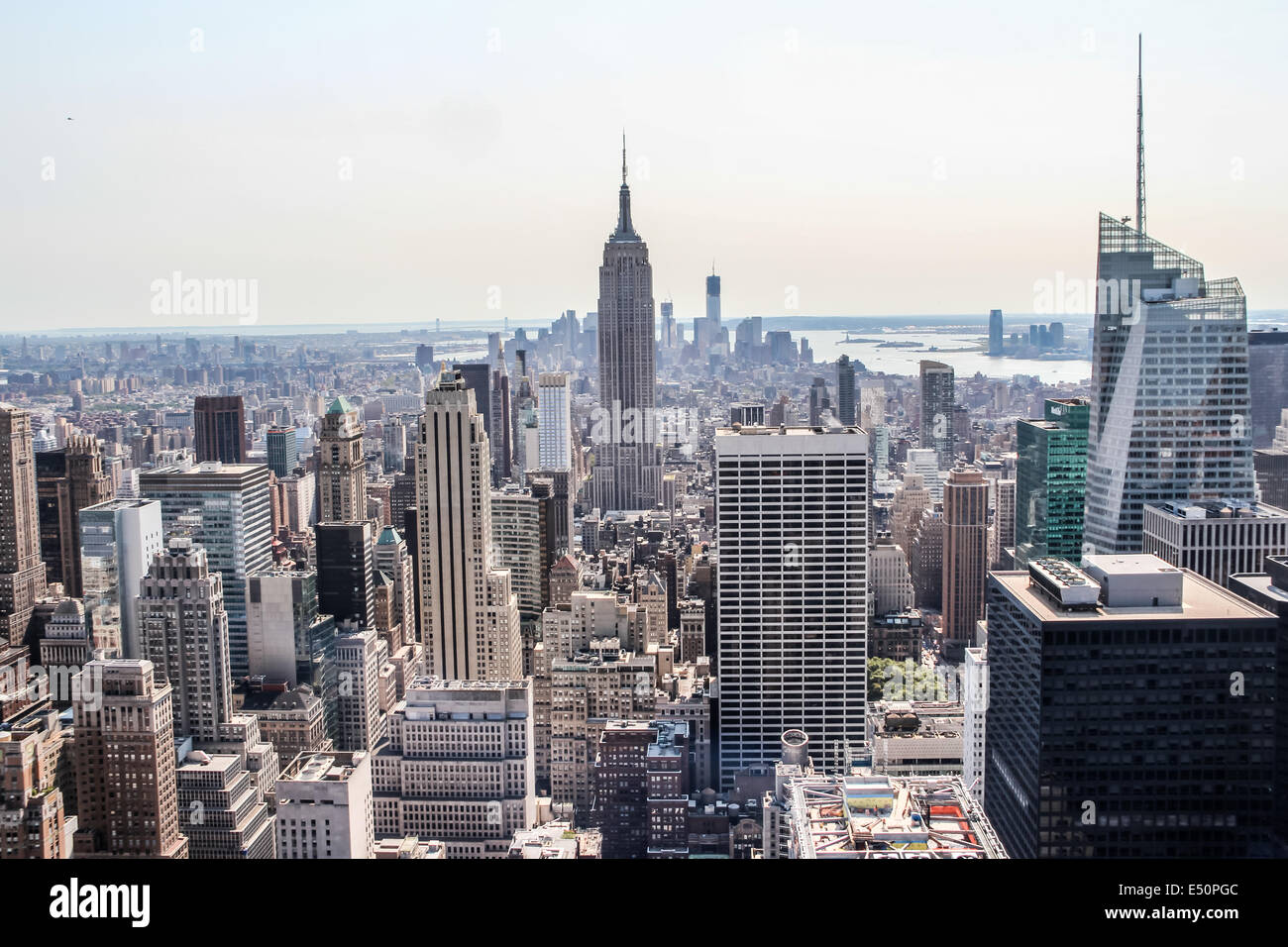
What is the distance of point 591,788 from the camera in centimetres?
814

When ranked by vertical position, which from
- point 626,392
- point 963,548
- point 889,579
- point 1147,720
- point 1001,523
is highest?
point 626,392

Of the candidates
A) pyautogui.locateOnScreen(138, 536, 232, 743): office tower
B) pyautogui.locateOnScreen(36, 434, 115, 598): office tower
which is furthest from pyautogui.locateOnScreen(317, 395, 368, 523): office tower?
pyautogui.locateOnScreen(138, 536, 232, 743): office tower

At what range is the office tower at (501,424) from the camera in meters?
14.1

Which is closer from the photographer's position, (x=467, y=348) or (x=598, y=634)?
(x=467, y=348)

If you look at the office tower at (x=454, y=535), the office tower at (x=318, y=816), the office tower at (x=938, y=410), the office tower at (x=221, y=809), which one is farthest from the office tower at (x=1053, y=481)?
the office tower at (x=221, y=809)

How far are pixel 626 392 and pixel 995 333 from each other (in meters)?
11.4

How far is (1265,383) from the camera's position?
26.8 feet

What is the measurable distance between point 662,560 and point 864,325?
625 cm

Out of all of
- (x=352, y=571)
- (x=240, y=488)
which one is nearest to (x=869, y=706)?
(x=352, y=571)

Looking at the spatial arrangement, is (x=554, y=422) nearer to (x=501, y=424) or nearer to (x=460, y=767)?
(x=501, y=424)

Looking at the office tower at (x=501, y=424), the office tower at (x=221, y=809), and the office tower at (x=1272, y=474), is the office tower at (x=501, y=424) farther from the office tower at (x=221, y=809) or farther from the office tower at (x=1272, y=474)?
the office tower at (x=1272, y=474)

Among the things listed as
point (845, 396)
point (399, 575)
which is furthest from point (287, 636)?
point (845, 396)

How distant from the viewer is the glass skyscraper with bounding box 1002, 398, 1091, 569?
920 centimetres
